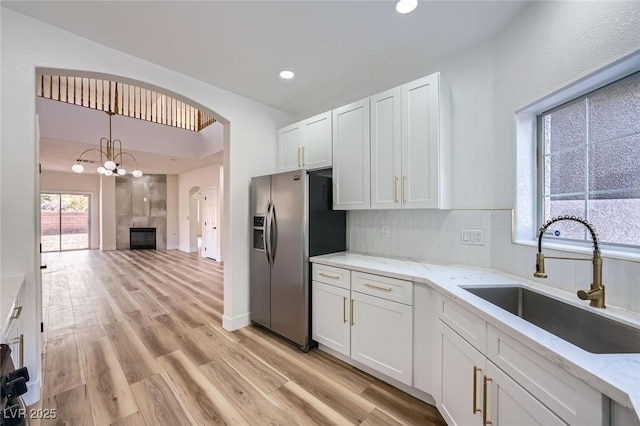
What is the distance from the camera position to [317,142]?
290 cm

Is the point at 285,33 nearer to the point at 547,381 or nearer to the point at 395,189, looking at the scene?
the point at 395,189

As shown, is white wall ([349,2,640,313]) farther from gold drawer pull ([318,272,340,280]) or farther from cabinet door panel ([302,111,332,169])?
cabinet door panel ([302,111,332,169])

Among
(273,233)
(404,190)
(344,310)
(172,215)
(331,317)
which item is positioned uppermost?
(404,190)

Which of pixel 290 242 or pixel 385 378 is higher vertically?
pixel 290 242

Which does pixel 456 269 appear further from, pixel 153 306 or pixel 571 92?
pixel 153 306

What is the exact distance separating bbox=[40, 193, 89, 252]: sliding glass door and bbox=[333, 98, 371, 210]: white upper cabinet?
10.9 metres

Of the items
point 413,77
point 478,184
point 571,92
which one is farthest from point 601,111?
point 413,77

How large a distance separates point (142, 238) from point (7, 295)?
9.38 metres

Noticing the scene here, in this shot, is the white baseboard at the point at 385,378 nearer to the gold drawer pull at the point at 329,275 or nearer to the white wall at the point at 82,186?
the gold drawer pull at the point at 329,275

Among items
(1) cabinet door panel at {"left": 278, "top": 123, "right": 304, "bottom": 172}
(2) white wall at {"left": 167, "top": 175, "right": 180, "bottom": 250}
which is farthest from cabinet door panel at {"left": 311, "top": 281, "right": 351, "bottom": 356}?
(2) white wall at {"left": 167, "top": 175, "right": 180, "bottom": 250}

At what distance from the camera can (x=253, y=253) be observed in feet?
10.00

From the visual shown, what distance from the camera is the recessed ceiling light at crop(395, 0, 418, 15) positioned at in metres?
1.71

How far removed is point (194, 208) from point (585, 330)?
9.87 meters

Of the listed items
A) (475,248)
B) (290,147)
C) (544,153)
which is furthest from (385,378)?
(290,147)
